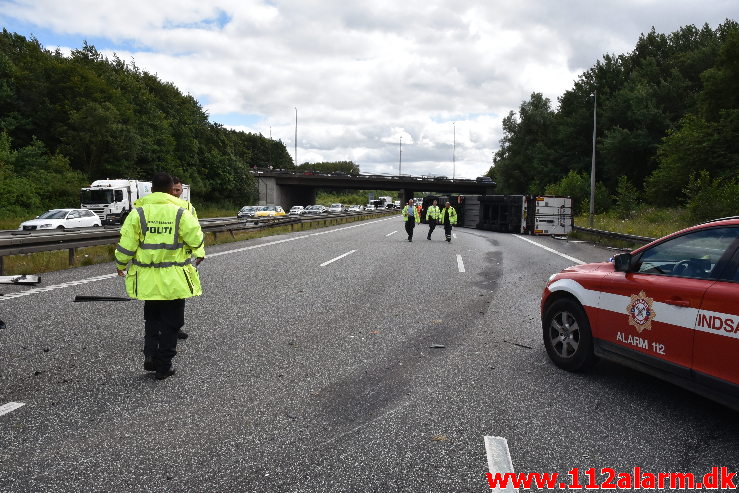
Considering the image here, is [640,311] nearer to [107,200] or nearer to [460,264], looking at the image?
[460,264]

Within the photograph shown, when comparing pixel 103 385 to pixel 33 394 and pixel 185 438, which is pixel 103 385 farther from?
pixel 185 438

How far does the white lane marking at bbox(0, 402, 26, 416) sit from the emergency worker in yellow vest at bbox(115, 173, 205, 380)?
1.00 meters

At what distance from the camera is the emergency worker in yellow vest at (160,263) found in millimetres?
4574

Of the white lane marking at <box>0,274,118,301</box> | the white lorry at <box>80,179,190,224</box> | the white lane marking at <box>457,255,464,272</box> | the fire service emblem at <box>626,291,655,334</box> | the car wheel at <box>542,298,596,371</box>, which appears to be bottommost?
the white lane marking at <box>0,274,118,301</box>

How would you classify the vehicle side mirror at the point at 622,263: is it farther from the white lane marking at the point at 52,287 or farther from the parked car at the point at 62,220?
the parked car at the point at 62,220

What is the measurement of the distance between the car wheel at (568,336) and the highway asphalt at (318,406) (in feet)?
0.42

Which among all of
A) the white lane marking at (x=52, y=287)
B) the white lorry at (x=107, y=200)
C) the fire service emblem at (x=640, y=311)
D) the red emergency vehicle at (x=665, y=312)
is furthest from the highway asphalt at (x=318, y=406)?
the white lorry at (x=107, y=200)

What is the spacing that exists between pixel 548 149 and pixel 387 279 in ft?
217

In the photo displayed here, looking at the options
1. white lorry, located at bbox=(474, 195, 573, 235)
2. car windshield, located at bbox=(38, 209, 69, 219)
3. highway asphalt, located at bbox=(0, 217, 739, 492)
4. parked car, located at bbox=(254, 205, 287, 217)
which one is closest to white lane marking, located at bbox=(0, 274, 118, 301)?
highway asphalt, located at bbox=(0, 217, 739, 492)

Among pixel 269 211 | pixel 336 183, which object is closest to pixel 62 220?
pixel 269 211

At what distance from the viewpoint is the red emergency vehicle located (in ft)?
11.4

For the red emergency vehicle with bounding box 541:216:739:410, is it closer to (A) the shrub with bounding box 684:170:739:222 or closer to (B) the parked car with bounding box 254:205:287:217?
(A) the shrub with bounding box 684:170:739:222

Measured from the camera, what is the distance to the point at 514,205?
3047cm

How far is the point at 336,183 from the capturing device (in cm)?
7581
